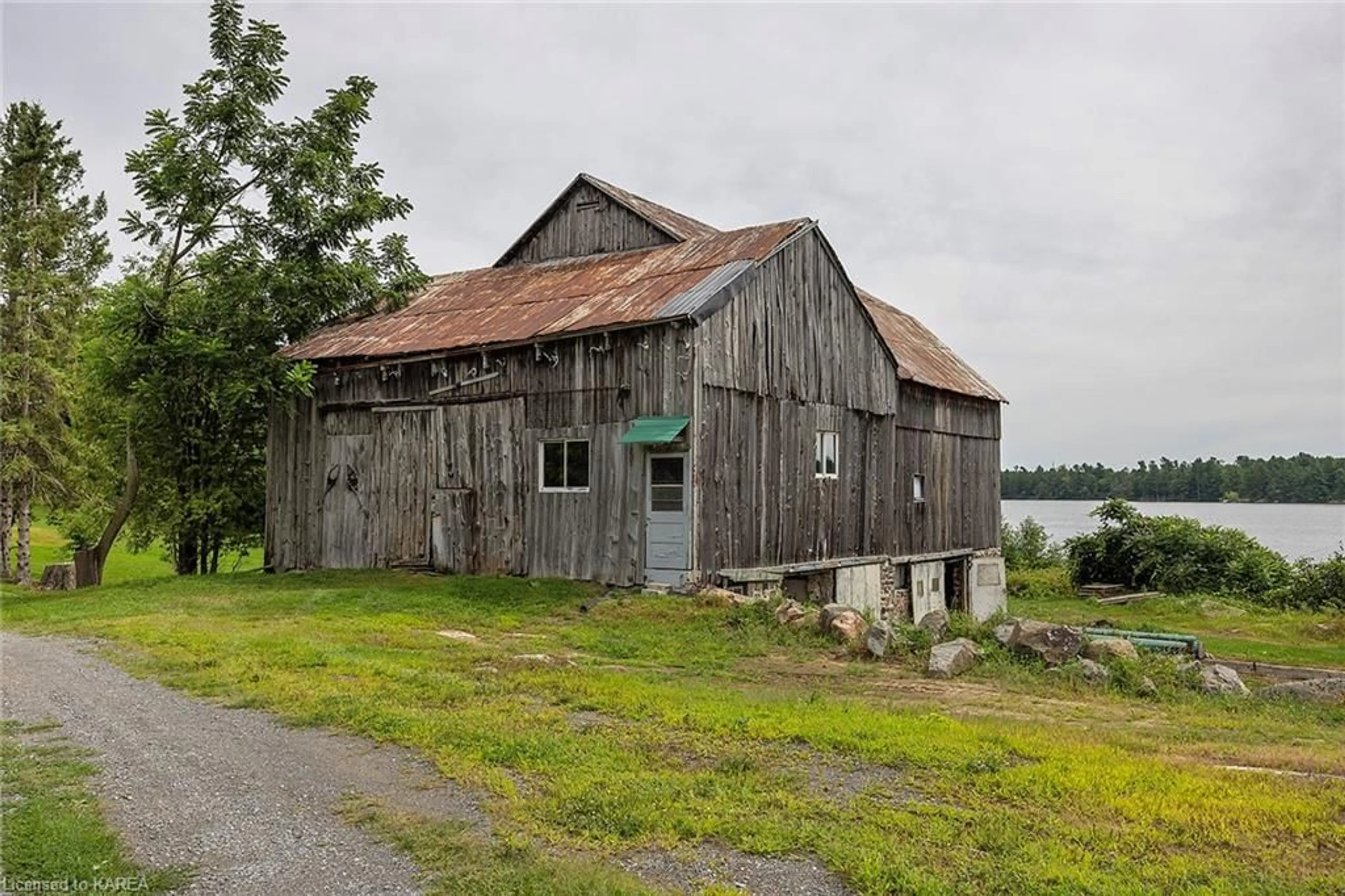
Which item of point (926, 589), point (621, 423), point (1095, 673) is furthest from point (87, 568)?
point (1095, 673)

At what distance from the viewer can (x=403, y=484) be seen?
68.5 feet

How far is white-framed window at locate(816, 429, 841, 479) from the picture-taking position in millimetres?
21203

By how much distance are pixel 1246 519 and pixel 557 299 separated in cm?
8872

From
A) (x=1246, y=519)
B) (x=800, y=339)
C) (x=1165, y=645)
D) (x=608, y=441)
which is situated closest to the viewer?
(x=1165, y=645)

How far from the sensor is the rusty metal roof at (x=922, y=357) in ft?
87.2

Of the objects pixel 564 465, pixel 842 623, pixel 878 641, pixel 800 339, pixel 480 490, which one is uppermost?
pixel 800 339

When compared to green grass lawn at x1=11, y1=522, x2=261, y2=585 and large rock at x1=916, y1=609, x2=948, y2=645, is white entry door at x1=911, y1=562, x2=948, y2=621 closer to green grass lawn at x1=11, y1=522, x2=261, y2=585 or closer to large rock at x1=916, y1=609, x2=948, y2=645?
large rock at x1=916, y1=609, x2=948, y2=645

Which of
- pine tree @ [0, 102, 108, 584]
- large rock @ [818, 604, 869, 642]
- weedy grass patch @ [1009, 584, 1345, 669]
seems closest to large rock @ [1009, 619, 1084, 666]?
large rock @ [818, 604, 869, 642]

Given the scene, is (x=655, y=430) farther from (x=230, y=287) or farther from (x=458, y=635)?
(x=230, y=287)

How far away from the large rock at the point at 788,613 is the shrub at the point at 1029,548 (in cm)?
2964

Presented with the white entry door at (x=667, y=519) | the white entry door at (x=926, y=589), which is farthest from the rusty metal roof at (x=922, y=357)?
the white entry door at (x=667, y=519)

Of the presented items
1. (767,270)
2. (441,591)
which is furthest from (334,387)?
(767,270)

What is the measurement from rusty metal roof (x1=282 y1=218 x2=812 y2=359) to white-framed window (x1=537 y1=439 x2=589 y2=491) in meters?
2.09

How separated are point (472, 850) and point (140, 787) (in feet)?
9.31
